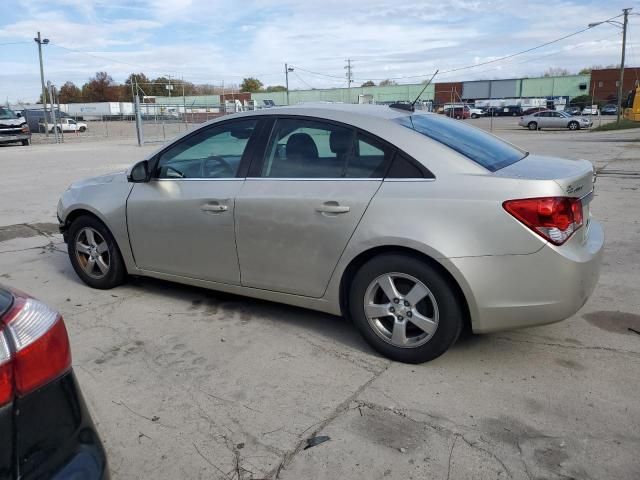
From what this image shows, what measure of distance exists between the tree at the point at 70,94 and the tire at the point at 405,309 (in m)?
114

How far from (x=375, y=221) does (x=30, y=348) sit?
217cm

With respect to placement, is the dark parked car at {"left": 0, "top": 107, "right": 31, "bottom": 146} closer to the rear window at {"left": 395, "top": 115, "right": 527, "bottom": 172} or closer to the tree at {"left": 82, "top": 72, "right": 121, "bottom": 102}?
the rear window at {"left": 395, "top": 115, "right": 527, "bottom": 172}

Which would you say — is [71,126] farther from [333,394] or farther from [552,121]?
[333,394]

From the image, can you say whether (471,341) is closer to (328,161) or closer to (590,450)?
(590,450)

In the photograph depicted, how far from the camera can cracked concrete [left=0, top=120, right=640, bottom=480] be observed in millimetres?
2594

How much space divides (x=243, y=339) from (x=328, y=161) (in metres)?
1.41

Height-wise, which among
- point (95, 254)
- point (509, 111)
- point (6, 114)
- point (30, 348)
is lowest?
point (95, 254)

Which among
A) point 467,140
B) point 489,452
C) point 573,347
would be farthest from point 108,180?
point 573,347

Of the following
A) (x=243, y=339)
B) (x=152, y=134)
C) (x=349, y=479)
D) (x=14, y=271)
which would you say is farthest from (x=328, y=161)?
(x=152, y=134)

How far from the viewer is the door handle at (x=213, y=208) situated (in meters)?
3.98

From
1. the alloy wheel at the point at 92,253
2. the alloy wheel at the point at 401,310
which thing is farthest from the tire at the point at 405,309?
the alloy wheel at the point at 92,253

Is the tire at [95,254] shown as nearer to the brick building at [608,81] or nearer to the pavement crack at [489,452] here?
the pavement crack at [489,452]

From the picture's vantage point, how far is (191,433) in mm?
2840

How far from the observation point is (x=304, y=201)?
3.63 m
